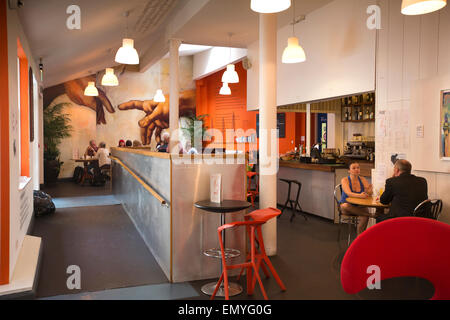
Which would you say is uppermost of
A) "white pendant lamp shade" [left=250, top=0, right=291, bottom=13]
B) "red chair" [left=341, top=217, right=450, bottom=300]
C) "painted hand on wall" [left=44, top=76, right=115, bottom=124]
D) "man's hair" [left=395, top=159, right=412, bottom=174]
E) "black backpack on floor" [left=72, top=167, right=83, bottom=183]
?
"painted hand on wall" [left=44, top=76, right=115, bottom=124]

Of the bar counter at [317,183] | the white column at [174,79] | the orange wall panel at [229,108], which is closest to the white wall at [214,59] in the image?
the orange wall panel at [229,108]

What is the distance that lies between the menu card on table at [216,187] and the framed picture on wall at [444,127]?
2735mm

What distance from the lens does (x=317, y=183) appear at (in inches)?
280

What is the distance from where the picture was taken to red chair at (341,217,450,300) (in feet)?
5.65

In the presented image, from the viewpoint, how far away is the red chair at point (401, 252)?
172cm

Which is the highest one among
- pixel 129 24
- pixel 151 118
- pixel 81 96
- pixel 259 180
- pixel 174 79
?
pixel 129 24

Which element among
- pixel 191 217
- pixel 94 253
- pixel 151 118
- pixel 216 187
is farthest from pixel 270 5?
pixel 151 118

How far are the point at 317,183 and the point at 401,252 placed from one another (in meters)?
5.40

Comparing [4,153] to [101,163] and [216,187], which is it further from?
[101,163]

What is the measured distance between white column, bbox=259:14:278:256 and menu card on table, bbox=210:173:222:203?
109 centimetres

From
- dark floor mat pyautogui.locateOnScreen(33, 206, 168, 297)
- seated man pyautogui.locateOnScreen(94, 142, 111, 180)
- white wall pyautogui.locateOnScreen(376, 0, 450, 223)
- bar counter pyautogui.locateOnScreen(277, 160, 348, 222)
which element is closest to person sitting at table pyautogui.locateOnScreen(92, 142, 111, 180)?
seated man pyautogui.locateOnScreen(94, 142, 111, 180)

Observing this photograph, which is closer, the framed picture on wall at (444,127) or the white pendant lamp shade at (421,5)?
the white pendant lamp shade at (421,5)

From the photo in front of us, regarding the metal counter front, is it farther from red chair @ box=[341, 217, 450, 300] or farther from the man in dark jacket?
red chair @ box=[341, 217, 450, 300]

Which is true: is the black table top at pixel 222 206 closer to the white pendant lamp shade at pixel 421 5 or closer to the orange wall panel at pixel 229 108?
the white pendant lamp shade at pixel 421 5
